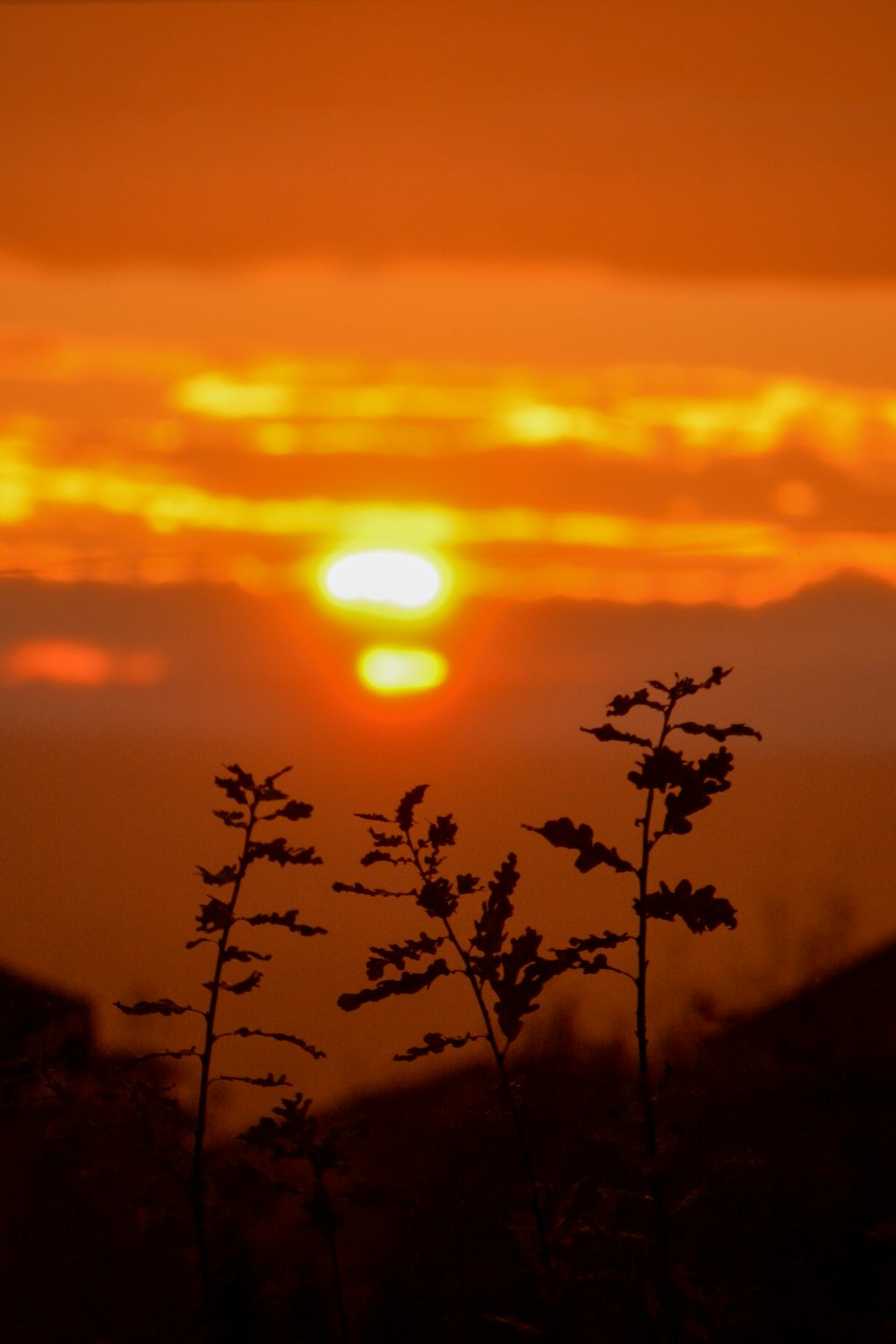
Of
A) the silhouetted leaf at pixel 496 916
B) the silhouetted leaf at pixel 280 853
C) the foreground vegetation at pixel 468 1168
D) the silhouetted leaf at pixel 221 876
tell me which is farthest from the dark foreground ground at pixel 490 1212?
the silhouetted leaf at pixel 280 853

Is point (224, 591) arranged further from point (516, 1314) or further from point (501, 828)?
point (516, 1314)

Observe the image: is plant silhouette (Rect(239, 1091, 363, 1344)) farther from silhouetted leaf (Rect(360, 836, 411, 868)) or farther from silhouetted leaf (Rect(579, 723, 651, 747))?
silhouetted leaf (Rect(579, 723, 651, 747))

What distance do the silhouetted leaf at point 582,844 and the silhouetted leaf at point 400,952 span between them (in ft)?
1.34

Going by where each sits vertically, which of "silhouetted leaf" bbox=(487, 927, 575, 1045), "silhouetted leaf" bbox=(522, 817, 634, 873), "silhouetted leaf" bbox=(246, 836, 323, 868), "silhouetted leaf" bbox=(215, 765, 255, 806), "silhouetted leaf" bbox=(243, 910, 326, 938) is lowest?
"silhouetted leaf" bbox=(487, 927, 575, 1045)

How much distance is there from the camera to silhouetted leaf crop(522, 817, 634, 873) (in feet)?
10.7

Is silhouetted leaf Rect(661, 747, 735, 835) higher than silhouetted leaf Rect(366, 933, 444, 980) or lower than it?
higher

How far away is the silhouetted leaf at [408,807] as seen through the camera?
3.60 metres

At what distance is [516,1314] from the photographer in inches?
163

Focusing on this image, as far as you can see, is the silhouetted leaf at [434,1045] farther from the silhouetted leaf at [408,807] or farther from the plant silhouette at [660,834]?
the silhouetted leaf at [408,807]

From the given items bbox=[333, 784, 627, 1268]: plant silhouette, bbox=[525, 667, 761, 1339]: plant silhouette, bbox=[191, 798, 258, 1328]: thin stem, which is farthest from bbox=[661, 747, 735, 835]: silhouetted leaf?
bbox=[191, 798, 258, 1328]: thin stem

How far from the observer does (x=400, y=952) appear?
342cm

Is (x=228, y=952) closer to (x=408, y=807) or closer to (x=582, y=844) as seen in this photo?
(x=408, y=807)

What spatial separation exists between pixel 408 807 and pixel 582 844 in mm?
543

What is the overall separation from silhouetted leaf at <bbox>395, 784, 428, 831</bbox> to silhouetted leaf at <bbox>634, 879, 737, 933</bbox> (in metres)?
0.67
